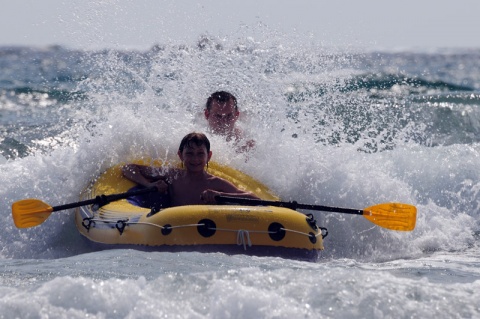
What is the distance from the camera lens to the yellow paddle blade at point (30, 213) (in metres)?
6.36

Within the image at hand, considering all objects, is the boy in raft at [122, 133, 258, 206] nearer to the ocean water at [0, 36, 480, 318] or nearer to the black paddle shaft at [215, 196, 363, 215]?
the black paddle shaft at [215, 196, 363, 215]

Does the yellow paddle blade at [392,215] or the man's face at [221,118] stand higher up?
the man's face at [221,118]

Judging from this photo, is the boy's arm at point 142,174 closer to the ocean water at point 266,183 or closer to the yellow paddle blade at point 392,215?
the ocean water at point 266,183

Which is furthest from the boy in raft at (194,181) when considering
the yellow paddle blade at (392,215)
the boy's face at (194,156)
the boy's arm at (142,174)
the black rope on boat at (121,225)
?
the yellow paddle blade at (392,215)

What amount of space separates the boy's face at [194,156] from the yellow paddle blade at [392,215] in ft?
4.25

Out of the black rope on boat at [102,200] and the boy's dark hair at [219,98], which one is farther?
the boy's dark hair at [219,98]

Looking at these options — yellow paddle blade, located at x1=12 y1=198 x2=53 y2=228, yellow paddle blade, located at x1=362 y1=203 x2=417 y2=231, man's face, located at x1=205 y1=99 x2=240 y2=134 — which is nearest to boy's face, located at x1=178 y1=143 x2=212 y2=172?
yellow paddle blade, located at x1=12 y1=198 x2=53 y2=228

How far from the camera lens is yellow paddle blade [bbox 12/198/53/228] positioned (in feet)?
20.9

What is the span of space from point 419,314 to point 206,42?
6110 millimetres

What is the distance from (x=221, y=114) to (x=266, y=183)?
0.93 m

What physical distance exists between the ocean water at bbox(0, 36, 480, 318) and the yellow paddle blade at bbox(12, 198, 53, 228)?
304 millimetres

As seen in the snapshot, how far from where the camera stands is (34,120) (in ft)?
43.0

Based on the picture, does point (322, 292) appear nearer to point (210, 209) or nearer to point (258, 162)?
point (210, 209)

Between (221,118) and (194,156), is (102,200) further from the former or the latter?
(221,118)
